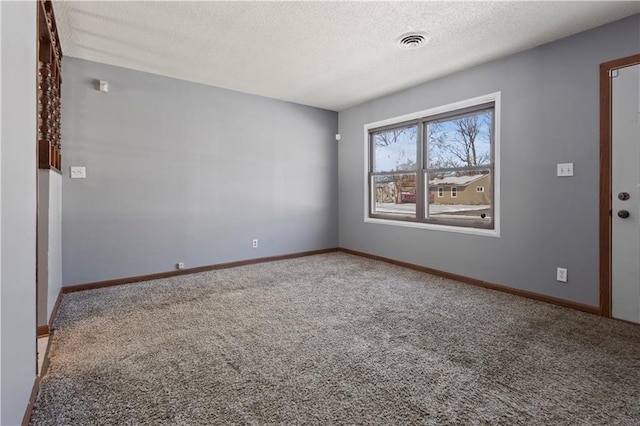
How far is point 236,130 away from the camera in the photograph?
4637mm

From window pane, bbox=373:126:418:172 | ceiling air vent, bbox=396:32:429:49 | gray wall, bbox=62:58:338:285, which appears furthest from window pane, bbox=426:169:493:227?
gray wall, bbox=62:58:338:285

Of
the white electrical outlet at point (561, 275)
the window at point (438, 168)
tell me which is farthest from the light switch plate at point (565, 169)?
the white electrical outlet at point (561, 275)

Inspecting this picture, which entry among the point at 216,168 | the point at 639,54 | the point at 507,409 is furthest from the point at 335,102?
the point at 507,409

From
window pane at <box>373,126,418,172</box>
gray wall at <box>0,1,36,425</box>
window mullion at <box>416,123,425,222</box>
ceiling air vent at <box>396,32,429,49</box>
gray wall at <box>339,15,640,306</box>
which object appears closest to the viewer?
gray wall at <box>0,1,36,425</box>

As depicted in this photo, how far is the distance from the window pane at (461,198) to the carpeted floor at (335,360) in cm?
94

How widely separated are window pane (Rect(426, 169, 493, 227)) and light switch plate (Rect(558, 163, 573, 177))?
726mm

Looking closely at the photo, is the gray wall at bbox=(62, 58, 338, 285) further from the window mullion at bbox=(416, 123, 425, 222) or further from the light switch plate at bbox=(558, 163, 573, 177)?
the light switch plate at bbox=(558, 163, 573, 177)

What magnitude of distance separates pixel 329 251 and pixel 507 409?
13.8ft

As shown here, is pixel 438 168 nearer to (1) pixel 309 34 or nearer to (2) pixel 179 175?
(1) pixel 309 34

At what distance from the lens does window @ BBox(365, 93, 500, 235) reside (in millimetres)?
3770

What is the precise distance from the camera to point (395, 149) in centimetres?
495

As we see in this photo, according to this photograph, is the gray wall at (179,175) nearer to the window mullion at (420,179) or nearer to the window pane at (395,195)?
the window pane at (395,195)

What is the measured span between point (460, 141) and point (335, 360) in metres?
3.14

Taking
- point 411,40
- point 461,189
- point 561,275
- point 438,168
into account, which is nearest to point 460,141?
point 438,168
